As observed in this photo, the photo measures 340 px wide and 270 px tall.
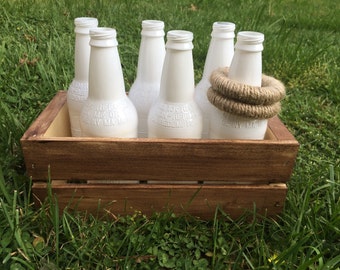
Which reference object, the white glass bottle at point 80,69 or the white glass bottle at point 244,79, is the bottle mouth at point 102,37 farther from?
the white glass bottle at point 244,79

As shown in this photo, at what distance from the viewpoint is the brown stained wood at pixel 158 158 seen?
30.5 inches

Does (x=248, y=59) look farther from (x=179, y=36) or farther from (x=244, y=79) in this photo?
(x=179, y=36)

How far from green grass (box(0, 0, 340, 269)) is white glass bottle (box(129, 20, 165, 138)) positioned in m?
0.25

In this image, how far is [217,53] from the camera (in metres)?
0.88

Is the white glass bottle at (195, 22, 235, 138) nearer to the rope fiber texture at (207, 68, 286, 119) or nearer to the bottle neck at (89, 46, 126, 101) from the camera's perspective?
the rope fiber texture at (207, 68, 286, 119)

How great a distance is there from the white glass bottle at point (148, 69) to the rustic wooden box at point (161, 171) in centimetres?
15

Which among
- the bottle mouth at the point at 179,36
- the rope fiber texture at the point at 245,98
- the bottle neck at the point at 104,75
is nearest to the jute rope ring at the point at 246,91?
the rope fiber texture at the point at 245,98

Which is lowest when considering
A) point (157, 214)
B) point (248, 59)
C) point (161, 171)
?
point (157, 214)

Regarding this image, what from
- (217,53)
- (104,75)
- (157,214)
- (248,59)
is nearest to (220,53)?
(217,53)

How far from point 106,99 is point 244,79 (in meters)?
0.29

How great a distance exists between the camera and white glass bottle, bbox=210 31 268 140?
75cm

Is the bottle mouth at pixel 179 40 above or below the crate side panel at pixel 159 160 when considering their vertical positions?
above

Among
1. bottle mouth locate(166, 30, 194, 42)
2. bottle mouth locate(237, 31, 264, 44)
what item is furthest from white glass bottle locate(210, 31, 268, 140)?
bottle mouth locate(166, 30, 194, 42)

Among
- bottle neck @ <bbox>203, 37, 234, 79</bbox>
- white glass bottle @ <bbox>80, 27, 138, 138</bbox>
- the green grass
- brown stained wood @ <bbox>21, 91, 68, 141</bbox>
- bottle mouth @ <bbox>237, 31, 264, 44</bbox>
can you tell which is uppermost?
bottle mouth @ <bbox>237, 31, 264, 44</bbox>
